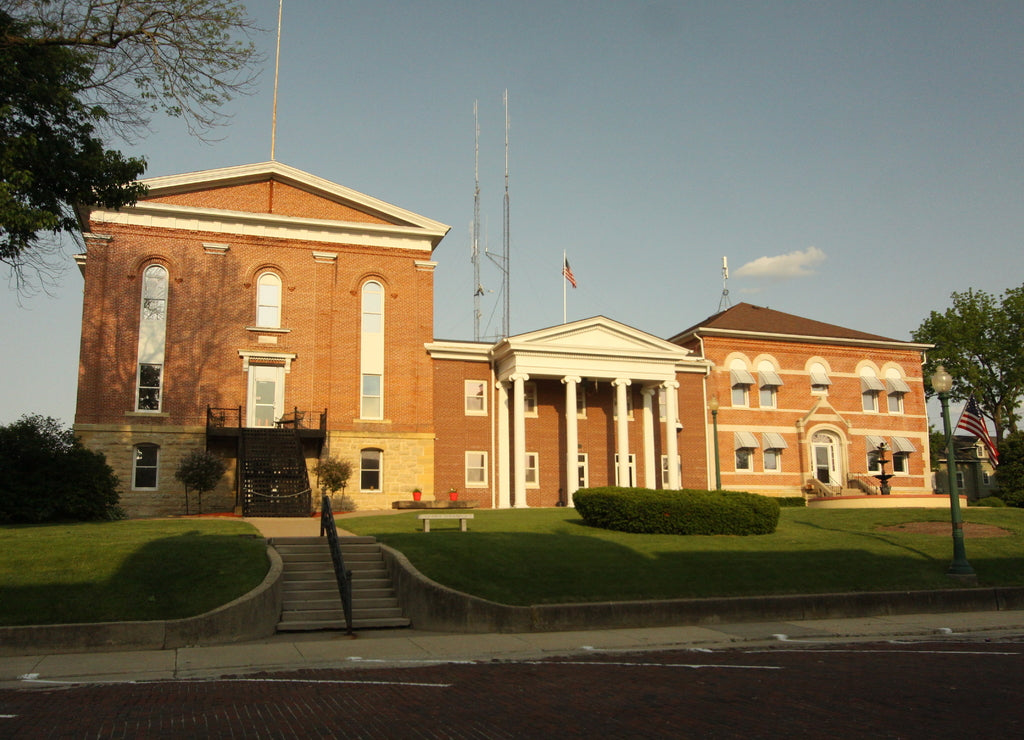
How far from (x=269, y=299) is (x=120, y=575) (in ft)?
70.7

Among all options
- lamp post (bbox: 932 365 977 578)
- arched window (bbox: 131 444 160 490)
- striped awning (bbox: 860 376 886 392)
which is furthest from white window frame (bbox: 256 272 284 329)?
striped awning (bbox: 860 376 886 392)

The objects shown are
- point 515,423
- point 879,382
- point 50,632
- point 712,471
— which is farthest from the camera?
point 879,382

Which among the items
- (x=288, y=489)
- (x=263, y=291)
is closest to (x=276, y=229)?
(x=263, y=291)

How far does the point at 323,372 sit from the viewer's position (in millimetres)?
34938

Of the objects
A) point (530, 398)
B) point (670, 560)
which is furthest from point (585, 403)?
point (670, 560)

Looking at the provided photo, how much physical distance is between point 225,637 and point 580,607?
590 centimetres

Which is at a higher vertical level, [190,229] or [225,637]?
[190,229]

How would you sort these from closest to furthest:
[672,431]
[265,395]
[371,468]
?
[265,395], [371,468], [672,431]

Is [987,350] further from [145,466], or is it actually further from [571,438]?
[145,466]

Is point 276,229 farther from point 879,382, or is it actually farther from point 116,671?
point 879,382

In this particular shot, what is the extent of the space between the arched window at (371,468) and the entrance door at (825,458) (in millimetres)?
23504

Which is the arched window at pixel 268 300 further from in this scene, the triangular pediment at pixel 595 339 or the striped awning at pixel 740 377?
the striped awning at pixel 740 377

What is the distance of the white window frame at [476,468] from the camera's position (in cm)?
3731

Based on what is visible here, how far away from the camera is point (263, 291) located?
3506 cm
